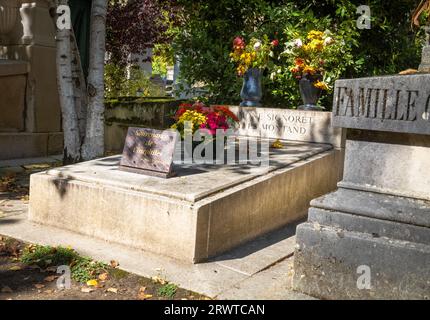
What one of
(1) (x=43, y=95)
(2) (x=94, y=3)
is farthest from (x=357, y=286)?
(1) (x=43, y=95)

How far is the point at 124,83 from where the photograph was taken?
13055 mm

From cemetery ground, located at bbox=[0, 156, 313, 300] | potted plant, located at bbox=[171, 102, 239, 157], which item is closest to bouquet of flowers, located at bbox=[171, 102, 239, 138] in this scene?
potted plant, located at bbox=[171, 102, 239, 157]

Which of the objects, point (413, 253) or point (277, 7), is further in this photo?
point (277, 7)

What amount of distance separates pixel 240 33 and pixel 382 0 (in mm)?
2876

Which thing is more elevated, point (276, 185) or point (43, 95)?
point (43, 95)

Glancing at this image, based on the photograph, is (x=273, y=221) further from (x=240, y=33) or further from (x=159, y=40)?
(x=159, y=40)

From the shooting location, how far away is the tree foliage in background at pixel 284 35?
32.6ft

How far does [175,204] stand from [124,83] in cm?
906

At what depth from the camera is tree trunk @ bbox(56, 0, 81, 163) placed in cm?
705

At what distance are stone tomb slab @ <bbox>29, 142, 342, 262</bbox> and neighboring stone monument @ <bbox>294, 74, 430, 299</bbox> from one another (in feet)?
3.16

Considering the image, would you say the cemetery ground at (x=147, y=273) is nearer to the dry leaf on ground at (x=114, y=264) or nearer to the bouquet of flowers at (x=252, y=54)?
the dry leaf on ground at (x=114, y=264)

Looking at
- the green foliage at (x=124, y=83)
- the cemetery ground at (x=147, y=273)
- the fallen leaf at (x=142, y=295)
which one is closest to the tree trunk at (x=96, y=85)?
the cemetery ground at (x=147, y=273)

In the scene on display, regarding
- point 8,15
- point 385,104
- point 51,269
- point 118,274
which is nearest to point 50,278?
point 51,269
